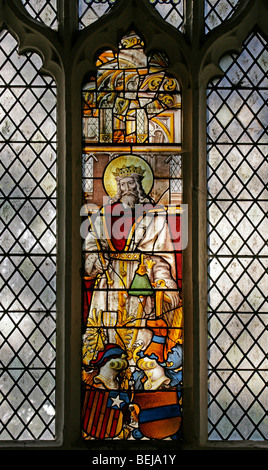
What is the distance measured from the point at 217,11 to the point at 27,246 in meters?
2.31

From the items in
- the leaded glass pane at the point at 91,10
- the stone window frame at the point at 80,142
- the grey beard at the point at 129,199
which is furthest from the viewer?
the leaded glass pane at the point at 91,10

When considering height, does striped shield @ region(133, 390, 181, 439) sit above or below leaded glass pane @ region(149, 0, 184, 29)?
below

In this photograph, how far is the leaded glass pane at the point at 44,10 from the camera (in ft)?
20.3

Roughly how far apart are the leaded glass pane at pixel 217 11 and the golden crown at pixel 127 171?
1.19m

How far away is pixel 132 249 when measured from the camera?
6062mm

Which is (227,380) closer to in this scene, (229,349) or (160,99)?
(229,349)

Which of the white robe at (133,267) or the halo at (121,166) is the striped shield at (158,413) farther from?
the halo at (121,166)

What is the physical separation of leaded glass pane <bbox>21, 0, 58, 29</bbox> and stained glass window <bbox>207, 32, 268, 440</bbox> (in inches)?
51.9

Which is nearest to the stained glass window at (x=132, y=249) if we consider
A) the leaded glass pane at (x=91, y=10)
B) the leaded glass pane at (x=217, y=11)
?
the leaded glass pane at (x=91, y=10)

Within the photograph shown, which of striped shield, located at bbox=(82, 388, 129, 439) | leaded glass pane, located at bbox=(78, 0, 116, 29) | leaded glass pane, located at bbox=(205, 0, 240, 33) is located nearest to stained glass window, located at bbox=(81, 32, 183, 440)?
striped shield, located at bbox=(82, 388, 129, 439)

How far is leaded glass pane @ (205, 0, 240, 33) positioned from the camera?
20.4ft

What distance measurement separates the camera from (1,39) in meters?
6.22

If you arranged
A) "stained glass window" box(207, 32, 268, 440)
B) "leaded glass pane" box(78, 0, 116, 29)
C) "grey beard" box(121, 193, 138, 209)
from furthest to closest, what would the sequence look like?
"leaded glass pane" box(78, 0, 116, 29), "grey beard" box(121, 193, 138, 209), "stained glass window" box(207, 32, 268, 440)

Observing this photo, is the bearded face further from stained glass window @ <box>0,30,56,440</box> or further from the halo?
stained glass window @ <box>0,30,56,440</box>
